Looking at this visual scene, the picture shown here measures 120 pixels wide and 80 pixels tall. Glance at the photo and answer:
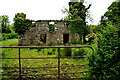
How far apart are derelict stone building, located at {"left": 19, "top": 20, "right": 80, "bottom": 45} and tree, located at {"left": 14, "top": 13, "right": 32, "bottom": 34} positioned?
728mm

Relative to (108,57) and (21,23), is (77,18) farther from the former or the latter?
(108,57)

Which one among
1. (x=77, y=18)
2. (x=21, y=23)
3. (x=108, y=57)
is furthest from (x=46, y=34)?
(x=108, y=57)

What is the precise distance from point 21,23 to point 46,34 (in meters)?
3.94

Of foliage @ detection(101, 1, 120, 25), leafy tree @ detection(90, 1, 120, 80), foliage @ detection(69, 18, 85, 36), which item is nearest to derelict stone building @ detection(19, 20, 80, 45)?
foliage @ detection(69, 18, 85, 36)

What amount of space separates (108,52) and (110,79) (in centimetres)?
72

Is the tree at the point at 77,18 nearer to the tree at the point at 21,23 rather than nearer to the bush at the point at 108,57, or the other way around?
the tree at the point at 21,23

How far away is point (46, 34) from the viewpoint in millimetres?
19750

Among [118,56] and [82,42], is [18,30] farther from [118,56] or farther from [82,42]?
[118,56]

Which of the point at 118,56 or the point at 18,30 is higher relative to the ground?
the point at 18,30

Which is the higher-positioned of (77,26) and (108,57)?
(77,26)

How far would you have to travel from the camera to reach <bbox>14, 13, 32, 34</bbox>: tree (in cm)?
1797

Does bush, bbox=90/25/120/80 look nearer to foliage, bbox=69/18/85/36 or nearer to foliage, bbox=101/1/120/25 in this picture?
foliage, bbox=69/18/85/36

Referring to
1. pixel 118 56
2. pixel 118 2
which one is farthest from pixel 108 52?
pixel 118 2

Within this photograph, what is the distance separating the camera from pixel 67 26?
20016mm
